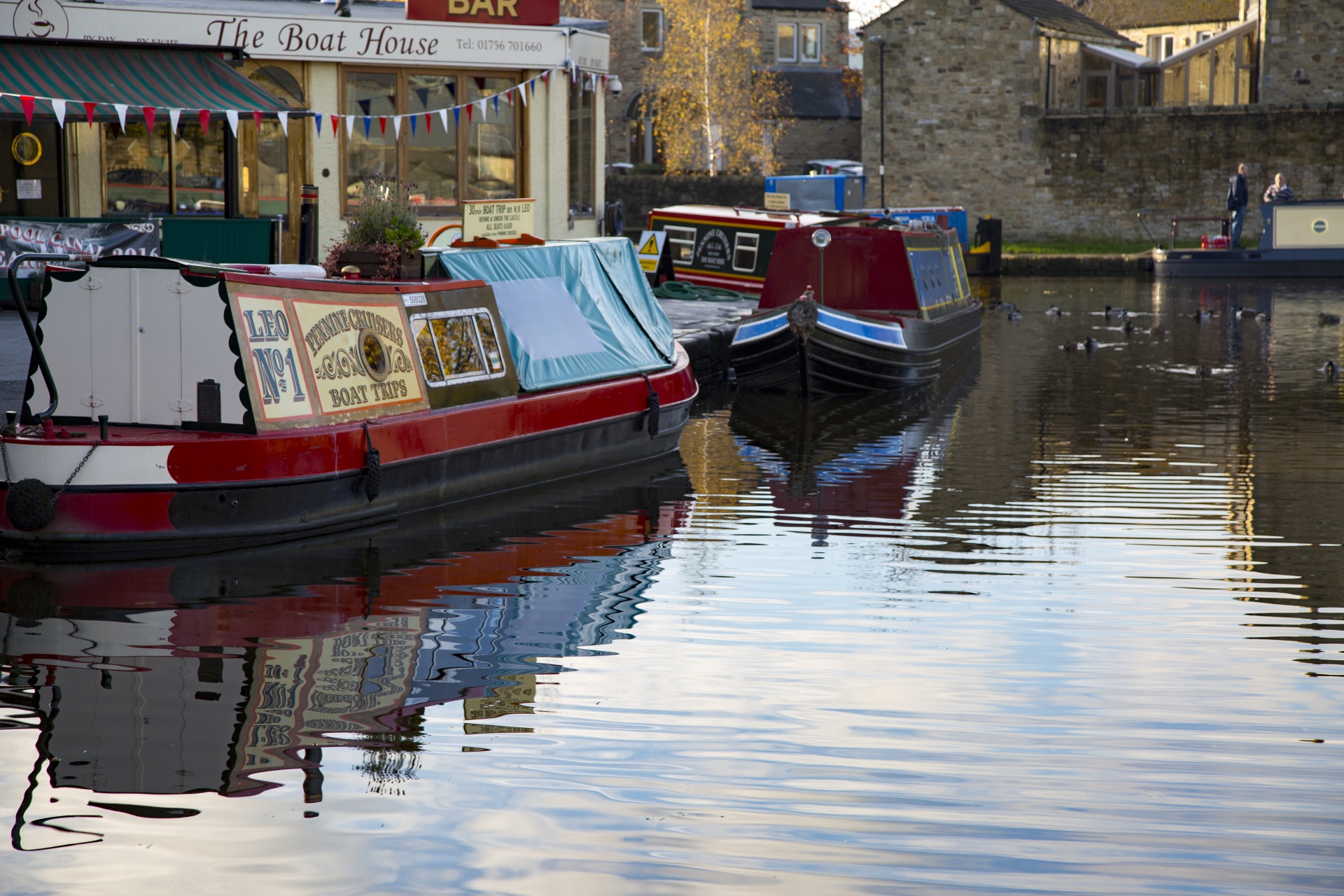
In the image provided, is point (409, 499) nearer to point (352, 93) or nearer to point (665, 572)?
point (665, 572)

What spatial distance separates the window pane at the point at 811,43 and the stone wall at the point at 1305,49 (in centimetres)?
1902

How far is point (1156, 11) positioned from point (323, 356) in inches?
1918

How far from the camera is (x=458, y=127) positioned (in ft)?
67.7

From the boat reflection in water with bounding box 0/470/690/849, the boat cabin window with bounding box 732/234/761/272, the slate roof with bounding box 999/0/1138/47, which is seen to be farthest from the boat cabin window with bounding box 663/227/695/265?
the slate roof with bounding box 999/0/1138/47

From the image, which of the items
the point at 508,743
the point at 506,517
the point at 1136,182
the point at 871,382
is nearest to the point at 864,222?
the point at 871,382

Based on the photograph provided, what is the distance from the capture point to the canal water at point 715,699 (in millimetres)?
4863

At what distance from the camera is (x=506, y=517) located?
1055 centimetres

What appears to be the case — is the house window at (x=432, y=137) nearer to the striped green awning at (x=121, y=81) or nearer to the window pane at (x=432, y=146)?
the window pane at (x=432, y=146)

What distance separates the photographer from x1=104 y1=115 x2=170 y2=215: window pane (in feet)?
61.0

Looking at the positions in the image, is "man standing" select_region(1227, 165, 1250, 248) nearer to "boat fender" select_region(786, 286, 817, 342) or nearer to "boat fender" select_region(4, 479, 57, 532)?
"boat fender" select_region(786, 286, 817, 342)

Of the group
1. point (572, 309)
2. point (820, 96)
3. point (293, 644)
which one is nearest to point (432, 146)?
point (572, 309)

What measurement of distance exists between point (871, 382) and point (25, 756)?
13.1 m

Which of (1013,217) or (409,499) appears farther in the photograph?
(1013,217)

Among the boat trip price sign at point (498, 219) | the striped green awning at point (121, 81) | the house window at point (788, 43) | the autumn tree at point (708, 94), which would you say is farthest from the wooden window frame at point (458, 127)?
the house window at point (788, 43)
